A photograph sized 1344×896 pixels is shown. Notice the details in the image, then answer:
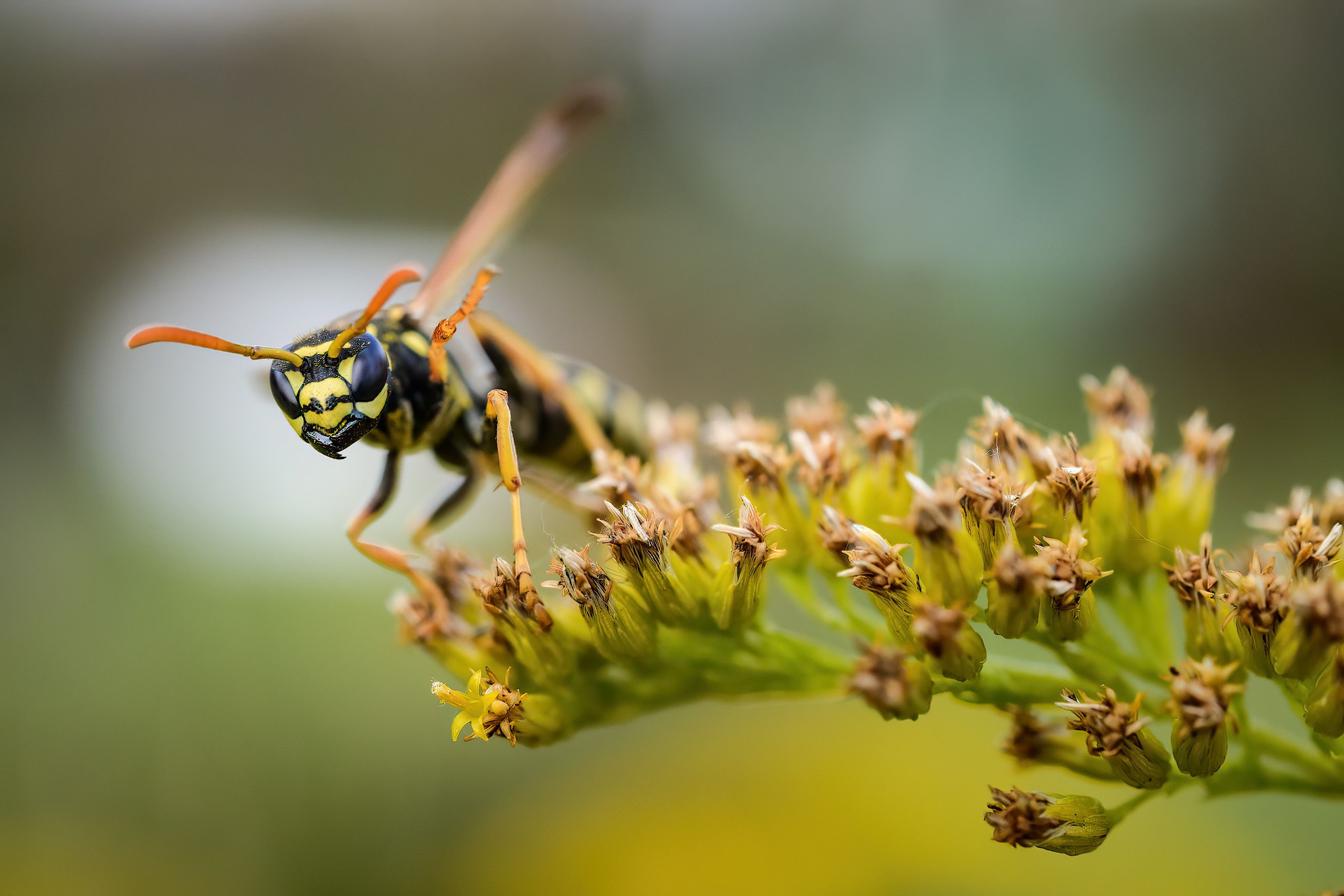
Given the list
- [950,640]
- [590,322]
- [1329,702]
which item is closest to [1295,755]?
[1329,702]

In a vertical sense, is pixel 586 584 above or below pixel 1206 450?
below

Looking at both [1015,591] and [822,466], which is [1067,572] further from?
[822,466]

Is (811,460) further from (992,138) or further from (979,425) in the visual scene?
(992,138)

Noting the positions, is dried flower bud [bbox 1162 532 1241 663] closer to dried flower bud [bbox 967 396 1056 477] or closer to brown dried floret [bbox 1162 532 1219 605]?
brown dried floret [bbox 1162 532 1219 605]

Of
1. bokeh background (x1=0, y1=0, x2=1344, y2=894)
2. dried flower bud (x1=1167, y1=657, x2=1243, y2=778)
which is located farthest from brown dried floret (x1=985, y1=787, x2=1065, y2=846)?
bokeh background (x1=0, y1=0, x2=1344, y2=894)

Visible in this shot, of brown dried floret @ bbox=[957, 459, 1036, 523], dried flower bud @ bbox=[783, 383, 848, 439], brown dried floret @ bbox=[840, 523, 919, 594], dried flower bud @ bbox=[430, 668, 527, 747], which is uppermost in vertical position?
dried flower bud @ bbox=[783, 383, 848, 439]

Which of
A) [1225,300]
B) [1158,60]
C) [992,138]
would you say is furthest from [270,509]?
[1158,60]

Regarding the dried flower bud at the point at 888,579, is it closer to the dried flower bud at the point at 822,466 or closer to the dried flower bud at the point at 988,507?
the dried flower bud at the point at 988,507
